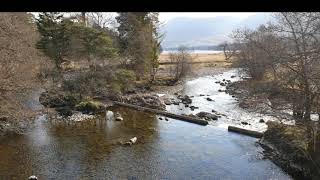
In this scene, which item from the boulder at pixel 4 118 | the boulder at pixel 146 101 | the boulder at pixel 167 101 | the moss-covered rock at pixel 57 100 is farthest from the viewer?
the boulder at pixel 167 101

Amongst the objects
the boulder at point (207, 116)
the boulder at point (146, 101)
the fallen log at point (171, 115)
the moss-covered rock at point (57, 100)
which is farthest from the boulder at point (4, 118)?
the boulder at point (207, 116)

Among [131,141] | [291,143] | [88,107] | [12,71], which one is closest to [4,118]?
[12,71]

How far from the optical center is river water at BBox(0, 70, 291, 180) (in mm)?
16906

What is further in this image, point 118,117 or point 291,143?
point 118,117

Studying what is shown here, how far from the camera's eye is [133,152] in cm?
1966

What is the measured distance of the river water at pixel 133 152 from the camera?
16.9 metres

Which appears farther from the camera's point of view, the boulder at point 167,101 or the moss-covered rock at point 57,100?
the boulder at point 167,101

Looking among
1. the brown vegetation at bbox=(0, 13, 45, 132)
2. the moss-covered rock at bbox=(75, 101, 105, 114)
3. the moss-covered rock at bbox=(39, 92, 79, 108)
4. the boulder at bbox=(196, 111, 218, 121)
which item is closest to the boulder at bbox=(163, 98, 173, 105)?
the boulder at bbox=(196, 111, 218, 121)

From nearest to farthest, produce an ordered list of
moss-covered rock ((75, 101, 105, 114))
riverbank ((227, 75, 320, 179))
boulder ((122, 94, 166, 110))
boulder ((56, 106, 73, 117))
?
riverbank ((227, 75, 320, 179)) < boulder ((56, 106, 73, 117)) < moss-covered rock ((75, 101, 105, 114)) < boulder ((122, 94, 166, 110))

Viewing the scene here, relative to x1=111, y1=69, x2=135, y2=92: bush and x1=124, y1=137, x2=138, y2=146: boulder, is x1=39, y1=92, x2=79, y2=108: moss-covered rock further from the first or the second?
x1=124, y1=137, x2=138, y2=146: boulder

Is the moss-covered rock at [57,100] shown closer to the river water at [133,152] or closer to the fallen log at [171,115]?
the river water at [133,152]

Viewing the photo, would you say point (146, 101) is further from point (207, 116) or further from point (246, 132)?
point (246, 132)

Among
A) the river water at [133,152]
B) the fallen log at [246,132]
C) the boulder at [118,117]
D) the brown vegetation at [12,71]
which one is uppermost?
the brown vegetation at [12,71]
